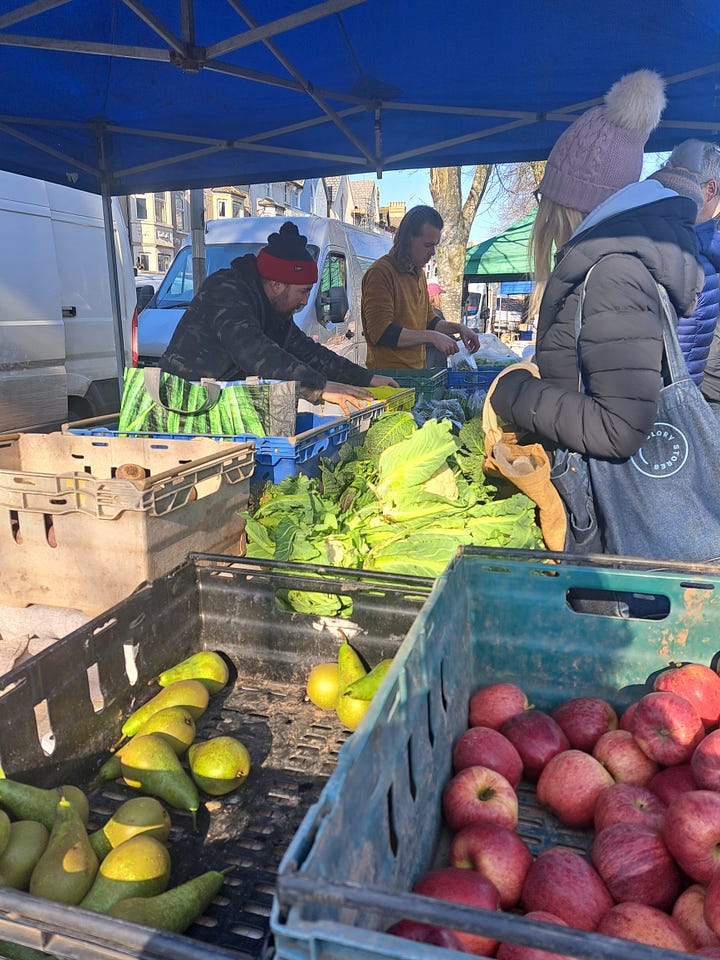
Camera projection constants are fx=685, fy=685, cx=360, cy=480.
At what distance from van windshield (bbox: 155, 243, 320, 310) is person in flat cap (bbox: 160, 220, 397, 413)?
5991 millimetres

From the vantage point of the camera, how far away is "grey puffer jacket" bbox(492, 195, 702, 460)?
74.9 inches

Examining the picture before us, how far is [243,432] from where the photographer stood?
11.2ft

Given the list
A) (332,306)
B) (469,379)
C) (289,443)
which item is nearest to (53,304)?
(332,306)

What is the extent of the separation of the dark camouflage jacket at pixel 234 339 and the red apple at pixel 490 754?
2.86 metres

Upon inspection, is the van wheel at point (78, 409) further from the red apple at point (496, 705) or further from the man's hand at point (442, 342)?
the red apple at point (496, 705)

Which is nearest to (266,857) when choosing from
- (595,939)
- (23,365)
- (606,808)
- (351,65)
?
(606,808)

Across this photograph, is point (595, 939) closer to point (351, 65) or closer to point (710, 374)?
point (710, 374)

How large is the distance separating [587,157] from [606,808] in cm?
196

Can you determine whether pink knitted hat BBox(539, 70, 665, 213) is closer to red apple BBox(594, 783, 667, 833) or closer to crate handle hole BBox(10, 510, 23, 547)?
red apple BBox(594, 783, 667, 833)

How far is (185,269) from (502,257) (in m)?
7.39

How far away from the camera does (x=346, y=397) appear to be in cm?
405

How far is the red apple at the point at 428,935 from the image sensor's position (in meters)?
0.94

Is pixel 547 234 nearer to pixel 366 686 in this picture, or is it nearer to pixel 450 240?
pixel 366 686

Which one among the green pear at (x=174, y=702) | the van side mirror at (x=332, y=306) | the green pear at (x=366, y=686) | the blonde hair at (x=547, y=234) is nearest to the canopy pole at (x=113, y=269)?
the van side mirror at (x=332, y=306)
